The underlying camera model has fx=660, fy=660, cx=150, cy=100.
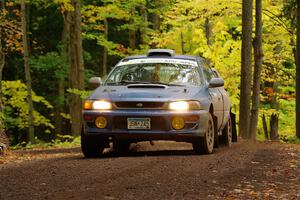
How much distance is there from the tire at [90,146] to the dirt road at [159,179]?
37.0 inches

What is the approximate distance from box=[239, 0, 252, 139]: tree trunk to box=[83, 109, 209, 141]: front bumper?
9576 millimetres

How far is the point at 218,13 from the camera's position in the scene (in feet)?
82.6

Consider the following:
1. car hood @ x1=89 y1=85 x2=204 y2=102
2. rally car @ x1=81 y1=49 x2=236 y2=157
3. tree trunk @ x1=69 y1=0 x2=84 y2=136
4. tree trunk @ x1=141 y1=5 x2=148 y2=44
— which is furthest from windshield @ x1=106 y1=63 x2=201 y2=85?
tree trunk @ x1=141 y1=5 x2=148 y2=44

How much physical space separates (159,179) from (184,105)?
321 cm

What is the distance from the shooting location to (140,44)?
35562mm

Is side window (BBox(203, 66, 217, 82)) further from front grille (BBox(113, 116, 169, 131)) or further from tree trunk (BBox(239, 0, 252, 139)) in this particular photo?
tree trunk (BBox(239, 0, 252, 139))

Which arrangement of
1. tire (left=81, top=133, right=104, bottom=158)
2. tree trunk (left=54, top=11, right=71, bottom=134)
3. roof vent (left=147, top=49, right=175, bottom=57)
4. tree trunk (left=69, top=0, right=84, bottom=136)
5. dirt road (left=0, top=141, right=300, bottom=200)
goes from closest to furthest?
dirt road (left=0, top=141, right=300, bottom=200), tire (left=81, top=133, right=104, bottom=158), roof vent (left=147, top=49, right=175, bottom=57), tree trunk (left=69, top=0, right=84, bottom=136), tree trunk (left=54, top=11, right=71, bottom=134)

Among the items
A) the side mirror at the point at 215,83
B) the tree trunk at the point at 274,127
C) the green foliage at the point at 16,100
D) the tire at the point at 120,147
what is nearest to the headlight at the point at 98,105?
the tire at the point at 120,147

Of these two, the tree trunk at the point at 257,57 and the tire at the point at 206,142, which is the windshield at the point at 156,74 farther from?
the tree trunk at the point at 257,57

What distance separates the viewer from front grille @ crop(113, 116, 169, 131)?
414 inches

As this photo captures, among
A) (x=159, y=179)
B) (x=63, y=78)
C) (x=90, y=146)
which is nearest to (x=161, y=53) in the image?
(x=90, y=146)

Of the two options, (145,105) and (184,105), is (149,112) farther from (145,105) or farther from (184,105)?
(184,105)

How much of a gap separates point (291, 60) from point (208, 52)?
14.4 feet

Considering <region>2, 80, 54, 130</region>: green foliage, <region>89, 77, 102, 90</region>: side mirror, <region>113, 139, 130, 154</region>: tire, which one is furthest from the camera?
<region>2, 80, 54, 130</region>: green foliage
